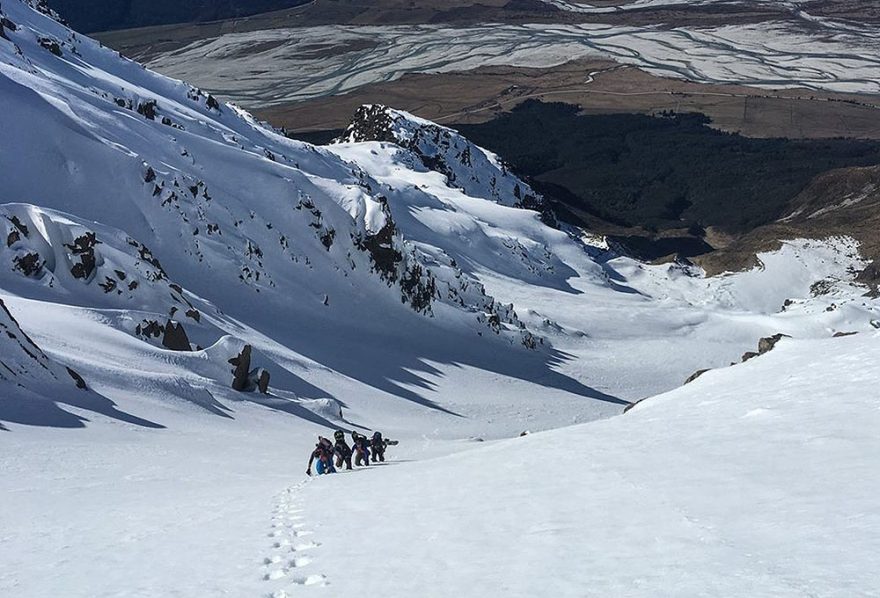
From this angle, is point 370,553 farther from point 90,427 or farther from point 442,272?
point 442,272

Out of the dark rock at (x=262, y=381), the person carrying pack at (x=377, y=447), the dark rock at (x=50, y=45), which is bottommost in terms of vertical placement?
the dark rock at (x=262, y=381)

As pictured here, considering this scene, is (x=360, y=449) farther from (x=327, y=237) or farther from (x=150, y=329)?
(x=327, y=237)

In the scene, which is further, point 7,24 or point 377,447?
point 7,24

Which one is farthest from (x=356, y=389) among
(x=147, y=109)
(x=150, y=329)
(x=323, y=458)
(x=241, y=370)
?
(x=147, y=109)

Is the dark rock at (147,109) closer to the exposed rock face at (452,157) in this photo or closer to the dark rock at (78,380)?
the dark rock at (78,380)

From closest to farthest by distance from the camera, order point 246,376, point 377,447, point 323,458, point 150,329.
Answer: point 323,458, point 377,447, point 246,376, point 150,329

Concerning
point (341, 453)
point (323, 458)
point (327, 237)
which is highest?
point (323, 458)

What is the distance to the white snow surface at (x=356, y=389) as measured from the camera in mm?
9555

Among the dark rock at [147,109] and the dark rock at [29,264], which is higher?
the dark rock at [147,109]

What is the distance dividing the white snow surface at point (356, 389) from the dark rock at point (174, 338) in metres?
0.73

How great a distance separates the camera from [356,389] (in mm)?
40500

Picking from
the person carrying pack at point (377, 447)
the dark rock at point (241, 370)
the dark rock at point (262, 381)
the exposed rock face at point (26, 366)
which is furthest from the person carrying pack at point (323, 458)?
the dark rock at point (262, 381)

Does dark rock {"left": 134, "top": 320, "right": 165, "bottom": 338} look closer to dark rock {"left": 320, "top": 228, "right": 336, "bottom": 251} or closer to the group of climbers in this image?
the group of climbers

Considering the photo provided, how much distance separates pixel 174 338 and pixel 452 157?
75.6 m
